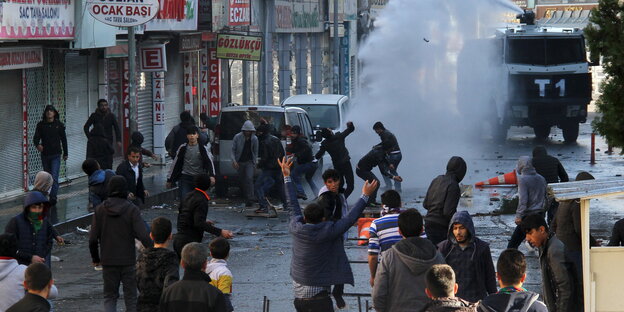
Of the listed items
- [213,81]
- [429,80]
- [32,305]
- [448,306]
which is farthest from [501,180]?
[32,305]

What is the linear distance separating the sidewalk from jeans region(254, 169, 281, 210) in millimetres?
2156

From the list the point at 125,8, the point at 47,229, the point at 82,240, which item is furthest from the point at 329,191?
the point at 125,8

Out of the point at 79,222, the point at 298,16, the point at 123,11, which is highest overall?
the point at 298,16

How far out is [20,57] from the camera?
19891mm

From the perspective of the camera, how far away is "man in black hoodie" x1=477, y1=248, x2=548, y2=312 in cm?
683

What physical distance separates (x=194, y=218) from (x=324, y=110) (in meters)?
16.6

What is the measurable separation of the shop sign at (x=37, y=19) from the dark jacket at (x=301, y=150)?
4.35 metres

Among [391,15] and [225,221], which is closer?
[225,221]

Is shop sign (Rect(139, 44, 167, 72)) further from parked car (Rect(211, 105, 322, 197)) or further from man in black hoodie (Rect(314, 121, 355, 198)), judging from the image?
man in black hoodie (Rect(314, 121, 355, 198))

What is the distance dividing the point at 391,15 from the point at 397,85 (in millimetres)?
7051

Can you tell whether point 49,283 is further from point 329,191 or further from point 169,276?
point 329,191

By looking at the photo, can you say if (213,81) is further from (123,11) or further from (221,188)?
(123,11)

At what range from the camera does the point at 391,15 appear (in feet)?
147

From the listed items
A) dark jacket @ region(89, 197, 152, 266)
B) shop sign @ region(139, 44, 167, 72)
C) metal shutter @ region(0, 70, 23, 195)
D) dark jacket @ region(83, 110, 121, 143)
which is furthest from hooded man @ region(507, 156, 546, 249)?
shop sign @ region(139, 44, 167, 72)
